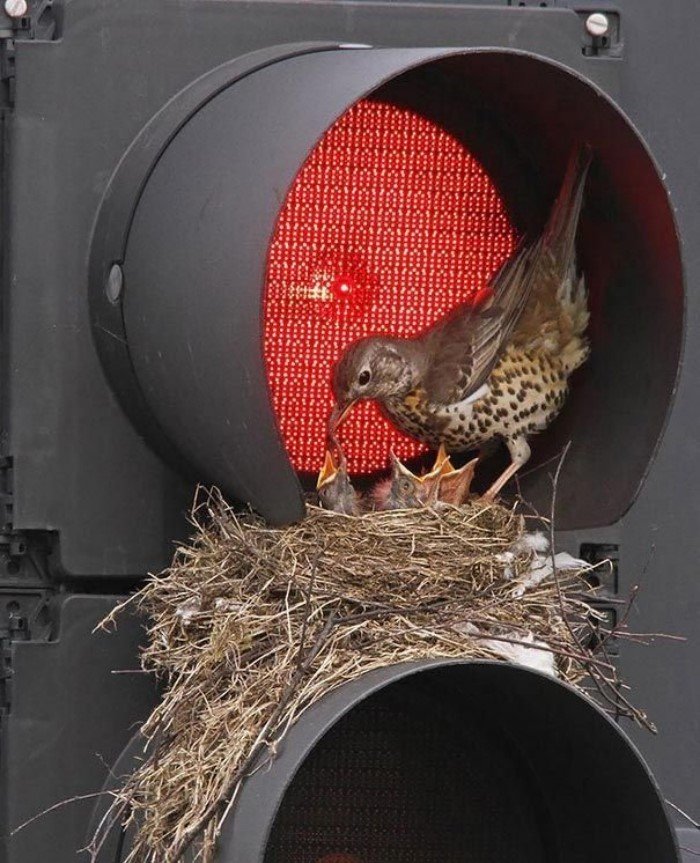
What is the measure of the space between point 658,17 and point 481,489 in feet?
2.55

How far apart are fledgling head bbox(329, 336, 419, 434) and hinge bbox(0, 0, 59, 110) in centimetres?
60

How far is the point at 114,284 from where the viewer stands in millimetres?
3281

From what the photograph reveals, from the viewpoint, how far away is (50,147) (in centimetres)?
332

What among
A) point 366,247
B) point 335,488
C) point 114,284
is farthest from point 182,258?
point 335,488

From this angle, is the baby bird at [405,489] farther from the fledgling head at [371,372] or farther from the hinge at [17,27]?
the hinge at [17,27]

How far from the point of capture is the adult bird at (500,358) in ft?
11.1

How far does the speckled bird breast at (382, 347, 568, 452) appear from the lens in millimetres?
3523

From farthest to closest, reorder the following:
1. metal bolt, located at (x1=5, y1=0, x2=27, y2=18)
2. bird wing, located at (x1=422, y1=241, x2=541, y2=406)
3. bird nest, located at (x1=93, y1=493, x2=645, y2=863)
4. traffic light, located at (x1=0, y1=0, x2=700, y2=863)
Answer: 1. bird wing, located at (x1=422, y1=241, x2=541, y2=406)
2. metal bolt, located at (x1=5, y1=0, x2=27, y2=18)
3. traffic light, located at (x1=0, y1=0, x2=700, y2=863)
4. bird nest, located at (x1=93, y1=493, x2=645, y2=863)

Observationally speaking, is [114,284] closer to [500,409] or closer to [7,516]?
[7,516]

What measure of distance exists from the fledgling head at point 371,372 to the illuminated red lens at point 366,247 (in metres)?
0.02

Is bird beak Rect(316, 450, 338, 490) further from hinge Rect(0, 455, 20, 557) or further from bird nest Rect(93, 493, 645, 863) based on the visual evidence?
hinge Rect(0, 455, 20, 557)

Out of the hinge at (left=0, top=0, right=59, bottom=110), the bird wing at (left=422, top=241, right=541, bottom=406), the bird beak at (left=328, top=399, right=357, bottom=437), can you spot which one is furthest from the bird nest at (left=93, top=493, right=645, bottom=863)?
the hinge at (left=0, top=0, right=59, bottom=110)

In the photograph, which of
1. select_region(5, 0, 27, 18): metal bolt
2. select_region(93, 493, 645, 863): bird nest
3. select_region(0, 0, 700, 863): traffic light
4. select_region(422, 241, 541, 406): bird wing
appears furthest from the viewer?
select_region(422, 241, 541, 406): bird wing

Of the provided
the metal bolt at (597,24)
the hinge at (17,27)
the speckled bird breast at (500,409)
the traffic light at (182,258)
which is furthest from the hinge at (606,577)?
the hinge at (17,27)
